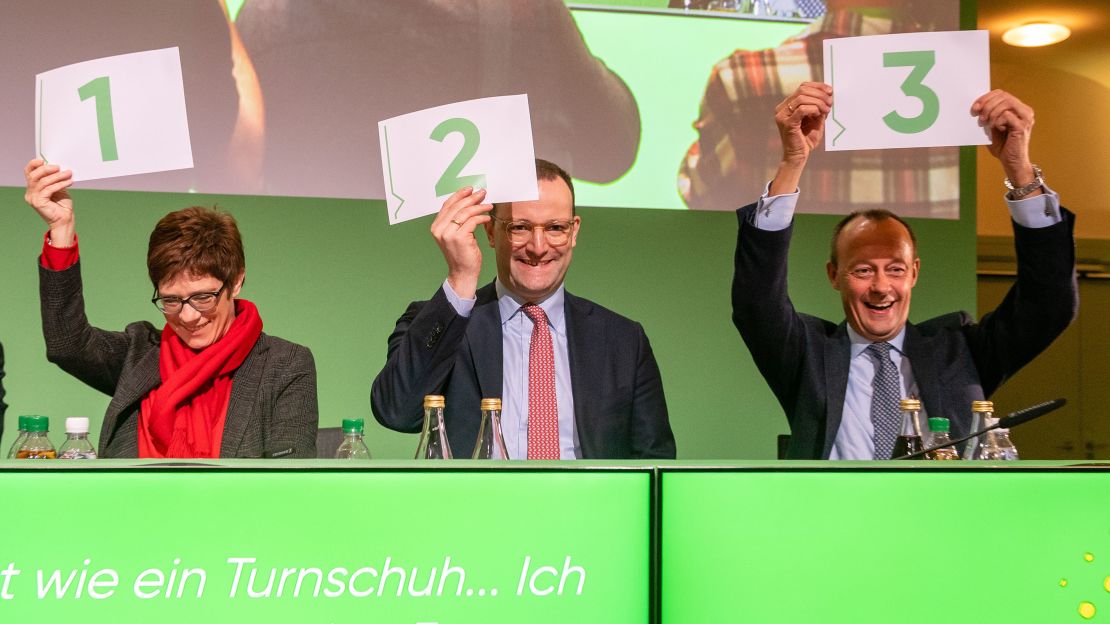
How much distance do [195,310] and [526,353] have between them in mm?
678

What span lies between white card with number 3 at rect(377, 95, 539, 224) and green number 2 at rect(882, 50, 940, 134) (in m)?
0.69

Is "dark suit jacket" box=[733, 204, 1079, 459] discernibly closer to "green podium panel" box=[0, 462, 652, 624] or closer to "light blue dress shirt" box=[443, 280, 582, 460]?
"light blue dress shirt" box=[443, 280, 582, 460]

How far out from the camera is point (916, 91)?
195cm

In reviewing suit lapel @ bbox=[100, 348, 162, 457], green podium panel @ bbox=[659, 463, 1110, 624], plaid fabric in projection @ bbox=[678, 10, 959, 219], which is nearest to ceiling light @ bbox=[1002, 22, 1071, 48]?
plaid fabric in projection @ bbox=[678, 10, 959, 219]

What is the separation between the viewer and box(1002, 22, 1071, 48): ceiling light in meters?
4.91

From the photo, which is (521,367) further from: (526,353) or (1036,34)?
(1036,34)

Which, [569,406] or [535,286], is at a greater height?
[535,286]

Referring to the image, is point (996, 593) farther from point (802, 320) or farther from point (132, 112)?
point (132, 112)

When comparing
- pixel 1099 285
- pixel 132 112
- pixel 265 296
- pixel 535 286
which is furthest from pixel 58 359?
pixel 1099 285

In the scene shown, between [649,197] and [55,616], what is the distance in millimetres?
2693

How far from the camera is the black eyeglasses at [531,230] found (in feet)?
7.14

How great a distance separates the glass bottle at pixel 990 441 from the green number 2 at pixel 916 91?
0.54 metres

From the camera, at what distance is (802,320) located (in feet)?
7.11

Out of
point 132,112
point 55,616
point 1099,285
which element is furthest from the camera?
point 1099,285
